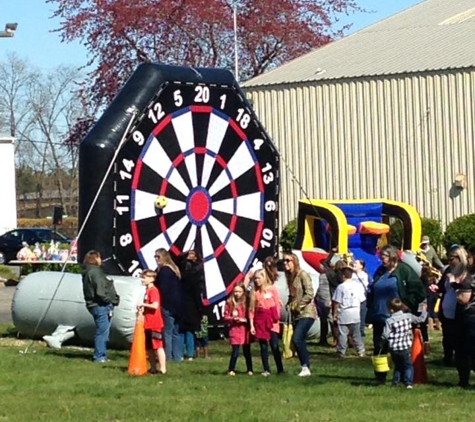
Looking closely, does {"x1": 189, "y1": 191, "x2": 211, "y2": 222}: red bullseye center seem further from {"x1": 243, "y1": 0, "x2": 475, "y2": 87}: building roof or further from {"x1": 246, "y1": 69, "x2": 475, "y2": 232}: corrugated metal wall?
{"x1": 243, "y1": 0, "x2": 475, "y2": 87}: building roof

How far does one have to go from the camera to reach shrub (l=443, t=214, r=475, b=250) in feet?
107

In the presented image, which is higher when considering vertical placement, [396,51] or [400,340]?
[396,51]

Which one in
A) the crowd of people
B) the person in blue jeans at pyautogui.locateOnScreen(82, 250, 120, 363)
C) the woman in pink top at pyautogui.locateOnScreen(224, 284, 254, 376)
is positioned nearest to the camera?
the crowd of people

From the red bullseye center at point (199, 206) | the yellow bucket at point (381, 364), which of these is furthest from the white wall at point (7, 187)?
the yellow bucket at point (381, 364)

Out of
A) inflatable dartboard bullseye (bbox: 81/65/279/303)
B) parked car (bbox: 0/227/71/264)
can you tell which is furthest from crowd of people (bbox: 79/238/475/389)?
parked car (bbox: 0/227/71/264)

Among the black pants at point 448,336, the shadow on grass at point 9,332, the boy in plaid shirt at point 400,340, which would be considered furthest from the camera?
the shadow on grass at point 9,332

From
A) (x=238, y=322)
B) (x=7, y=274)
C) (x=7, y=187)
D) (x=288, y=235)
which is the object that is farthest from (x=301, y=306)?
(x=7, y=187)

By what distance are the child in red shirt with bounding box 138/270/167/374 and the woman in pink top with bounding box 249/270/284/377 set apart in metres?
1.14

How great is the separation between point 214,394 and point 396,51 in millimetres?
26254

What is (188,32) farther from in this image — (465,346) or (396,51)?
(465,346)

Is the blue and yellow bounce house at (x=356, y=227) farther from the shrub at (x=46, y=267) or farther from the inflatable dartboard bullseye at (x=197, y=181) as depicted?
the shrub at (x=46, y=267)

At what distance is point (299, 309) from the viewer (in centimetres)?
1480

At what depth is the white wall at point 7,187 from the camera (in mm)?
62031

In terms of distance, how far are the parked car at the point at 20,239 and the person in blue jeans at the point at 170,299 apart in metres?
33.2
